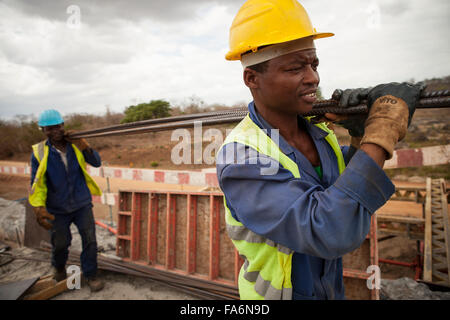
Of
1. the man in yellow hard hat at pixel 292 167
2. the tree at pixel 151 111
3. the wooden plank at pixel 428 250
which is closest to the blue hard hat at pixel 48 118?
the man in yellow hard hat at pixel 292 167

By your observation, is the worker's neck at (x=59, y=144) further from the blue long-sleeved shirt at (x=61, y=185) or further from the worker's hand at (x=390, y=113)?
the worker's hand at (x=390, y=113)

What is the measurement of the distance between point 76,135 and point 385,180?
4.28 metres

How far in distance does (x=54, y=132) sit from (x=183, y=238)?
8.79ft

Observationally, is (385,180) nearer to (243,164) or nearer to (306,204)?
(306,204)

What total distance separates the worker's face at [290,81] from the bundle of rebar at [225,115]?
226mm

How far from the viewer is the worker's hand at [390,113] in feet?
3.77

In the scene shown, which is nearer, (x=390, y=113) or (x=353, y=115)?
(x=390, y=113)

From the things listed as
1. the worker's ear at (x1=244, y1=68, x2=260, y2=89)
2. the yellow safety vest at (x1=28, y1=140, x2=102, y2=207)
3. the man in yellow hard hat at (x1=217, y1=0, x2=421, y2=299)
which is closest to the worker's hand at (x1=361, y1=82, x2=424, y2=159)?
the man in yellow hard hat at (x1=217, y1=0, x2=421, y2=299)

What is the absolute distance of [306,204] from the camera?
3.71 ft

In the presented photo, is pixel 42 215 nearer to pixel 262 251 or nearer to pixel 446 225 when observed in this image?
pixel 262 251

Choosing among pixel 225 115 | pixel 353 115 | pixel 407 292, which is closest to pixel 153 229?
pixel 225 115

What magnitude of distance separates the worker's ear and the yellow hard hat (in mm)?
112

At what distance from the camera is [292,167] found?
133 cm

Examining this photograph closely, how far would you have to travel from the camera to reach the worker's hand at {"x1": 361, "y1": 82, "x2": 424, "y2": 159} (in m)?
Result: 1.15
